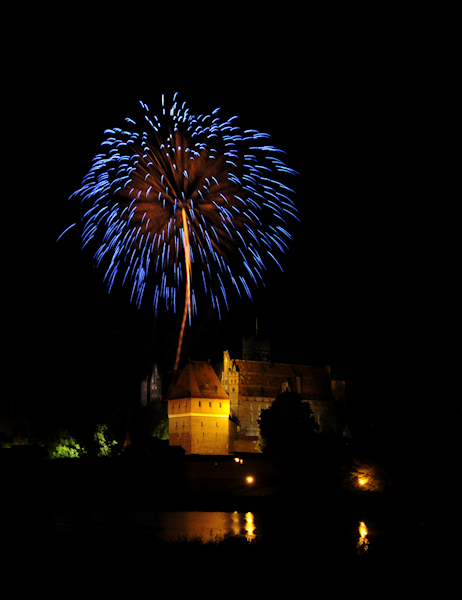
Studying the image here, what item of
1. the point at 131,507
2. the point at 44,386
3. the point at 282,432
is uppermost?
the point at 44,386

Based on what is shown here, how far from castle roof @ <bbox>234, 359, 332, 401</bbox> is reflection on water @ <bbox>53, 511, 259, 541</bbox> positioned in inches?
1579

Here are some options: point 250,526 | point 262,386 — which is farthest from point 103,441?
point 250,526

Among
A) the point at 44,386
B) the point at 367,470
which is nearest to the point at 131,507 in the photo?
the point at 367,470

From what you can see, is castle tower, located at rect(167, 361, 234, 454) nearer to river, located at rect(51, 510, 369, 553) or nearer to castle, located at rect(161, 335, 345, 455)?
castle, located at rect(161, 335, 345, 455)

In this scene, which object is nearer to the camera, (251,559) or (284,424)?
(251,559)

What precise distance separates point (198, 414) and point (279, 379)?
2028 cm

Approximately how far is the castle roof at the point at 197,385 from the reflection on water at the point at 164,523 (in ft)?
84.6

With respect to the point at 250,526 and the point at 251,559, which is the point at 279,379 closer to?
the point at 250,526

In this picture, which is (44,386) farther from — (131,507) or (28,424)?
(131,507)

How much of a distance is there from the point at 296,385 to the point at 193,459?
36951 mm

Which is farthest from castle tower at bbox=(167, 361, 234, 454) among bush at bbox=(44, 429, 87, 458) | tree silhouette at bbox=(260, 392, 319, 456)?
bush at bbox=(44, 429, 87, 458)

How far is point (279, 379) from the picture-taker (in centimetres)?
8088

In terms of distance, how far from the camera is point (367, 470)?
39.4 meters

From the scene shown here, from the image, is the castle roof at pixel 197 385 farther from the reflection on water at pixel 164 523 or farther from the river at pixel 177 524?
the reflection on water at pixel 164 523
